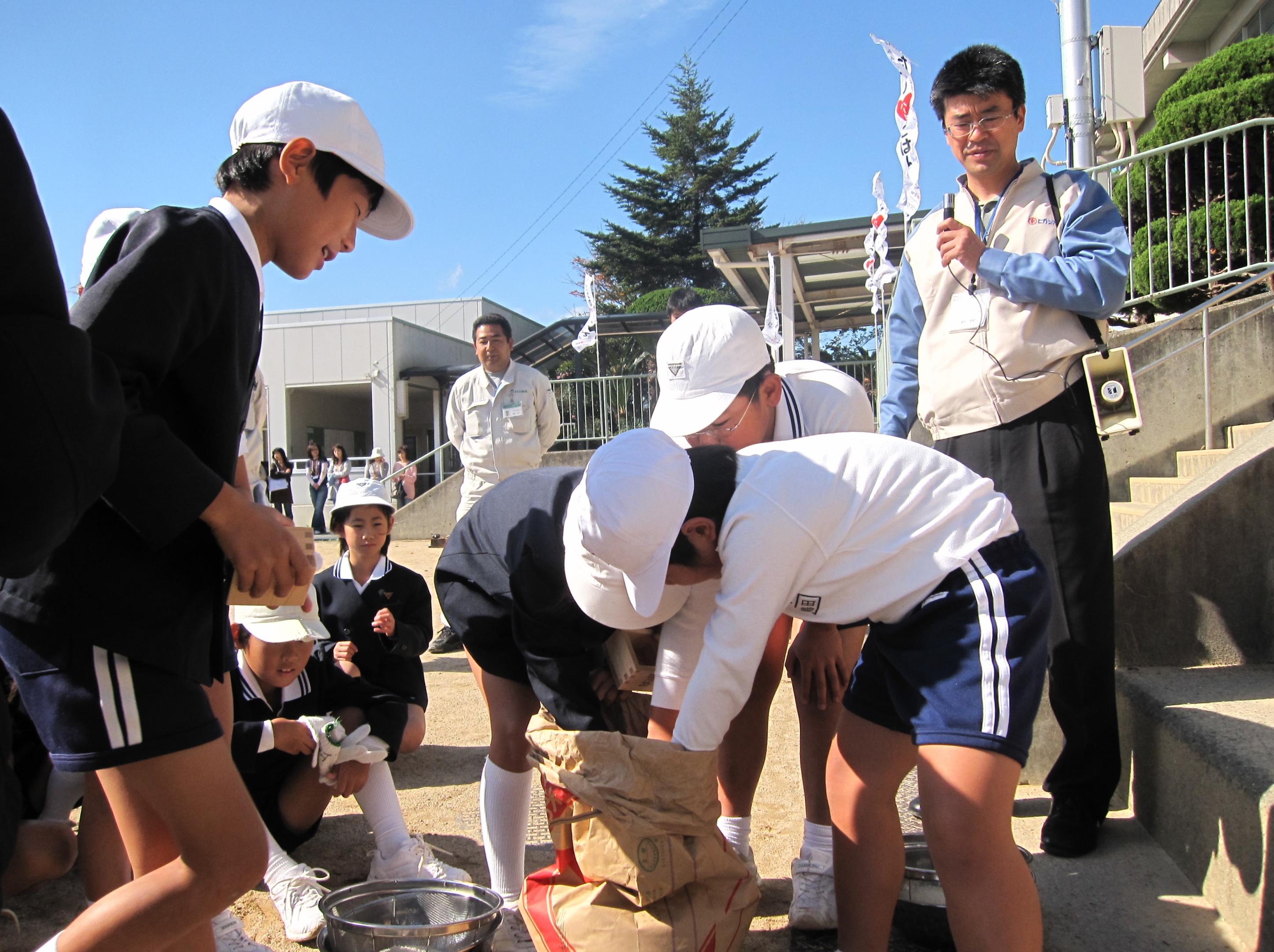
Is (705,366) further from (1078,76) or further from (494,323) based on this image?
(1078,76)

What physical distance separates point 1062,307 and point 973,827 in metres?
1.59

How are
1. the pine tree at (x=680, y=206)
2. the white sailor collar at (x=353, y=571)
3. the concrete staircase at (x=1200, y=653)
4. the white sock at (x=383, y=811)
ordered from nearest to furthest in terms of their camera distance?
the concrete staircase at (x=1200, y=653) < the white sock at (x=383, y=811) < the white sailor collar at (x=353, y=571) < the pine tree at (x=680, y=206)

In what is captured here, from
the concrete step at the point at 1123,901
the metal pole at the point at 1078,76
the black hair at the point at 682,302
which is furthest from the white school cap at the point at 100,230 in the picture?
the metal pole at the point at 1078,76

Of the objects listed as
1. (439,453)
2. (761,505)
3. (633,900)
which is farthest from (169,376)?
(439,453)

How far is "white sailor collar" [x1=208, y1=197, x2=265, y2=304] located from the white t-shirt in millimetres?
1001

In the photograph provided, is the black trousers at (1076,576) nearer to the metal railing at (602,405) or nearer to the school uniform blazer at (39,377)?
the school uniform blazer at (39,377)

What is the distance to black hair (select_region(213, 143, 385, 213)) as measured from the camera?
1.77m

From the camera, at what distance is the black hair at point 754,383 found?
2.64 m

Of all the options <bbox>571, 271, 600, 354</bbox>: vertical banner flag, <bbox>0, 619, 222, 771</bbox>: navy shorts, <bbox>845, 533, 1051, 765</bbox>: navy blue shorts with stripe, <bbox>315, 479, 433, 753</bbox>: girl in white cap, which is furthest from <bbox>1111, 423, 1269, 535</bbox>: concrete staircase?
<bbox>571, 271, 600, 354</bbox>: vertical banner flag

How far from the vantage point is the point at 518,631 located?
2.43m

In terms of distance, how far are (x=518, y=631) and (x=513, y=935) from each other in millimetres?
771

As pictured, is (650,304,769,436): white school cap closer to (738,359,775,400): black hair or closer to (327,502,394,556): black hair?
(738,359,775,400): black hair

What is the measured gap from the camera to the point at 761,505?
6.35ft

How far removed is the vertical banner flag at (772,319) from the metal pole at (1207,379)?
245 inches
